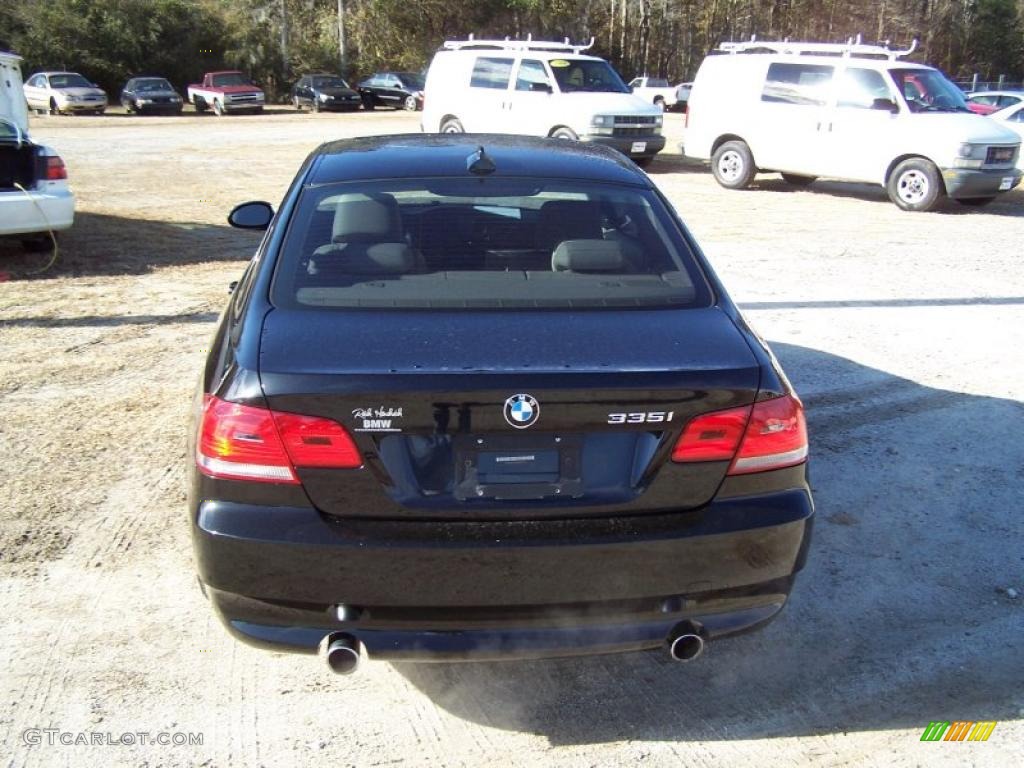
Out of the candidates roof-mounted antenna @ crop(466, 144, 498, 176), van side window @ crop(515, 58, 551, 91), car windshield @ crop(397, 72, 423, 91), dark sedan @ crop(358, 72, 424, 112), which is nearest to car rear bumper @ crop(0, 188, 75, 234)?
roof-mounted antenna @ crop(466, 144, 498, 176)

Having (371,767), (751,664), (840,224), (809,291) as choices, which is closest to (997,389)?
(809,291)

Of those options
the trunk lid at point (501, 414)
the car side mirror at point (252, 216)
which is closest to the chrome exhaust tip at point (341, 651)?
the trunk lid at point (501, 414)

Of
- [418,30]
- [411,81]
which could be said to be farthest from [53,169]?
[418,30]

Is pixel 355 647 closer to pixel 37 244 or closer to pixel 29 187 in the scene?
pixel 29 187

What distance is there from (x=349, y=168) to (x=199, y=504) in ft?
5.22

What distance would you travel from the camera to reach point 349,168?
12.3ft

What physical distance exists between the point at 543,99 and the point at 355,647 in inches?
653

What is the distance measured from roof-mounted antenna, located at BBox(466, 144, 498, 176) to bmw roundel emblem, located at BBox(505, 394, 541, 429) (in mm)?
1414

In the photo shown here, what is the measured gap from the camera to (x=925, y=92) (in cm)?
1428

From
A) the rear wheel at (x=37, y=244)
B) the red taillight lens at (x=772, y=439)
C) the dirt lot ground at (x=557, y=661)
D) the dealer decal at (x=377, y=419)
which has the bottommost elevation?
the dirt lot ground at (x=557, y=661)

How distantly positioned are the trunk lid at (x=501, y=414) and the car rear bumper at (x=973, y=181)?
1253cm

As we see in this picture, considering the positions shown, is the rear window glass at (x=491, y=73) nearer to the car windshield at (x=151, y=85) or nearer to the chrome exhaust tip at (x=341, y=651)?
the chrome exhaust tip at (x=341, y=651)

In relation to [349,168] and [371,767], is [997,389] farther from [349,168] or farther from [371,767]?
[371,767]

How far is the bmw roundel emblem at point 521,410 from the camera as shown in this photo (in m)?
2.55
